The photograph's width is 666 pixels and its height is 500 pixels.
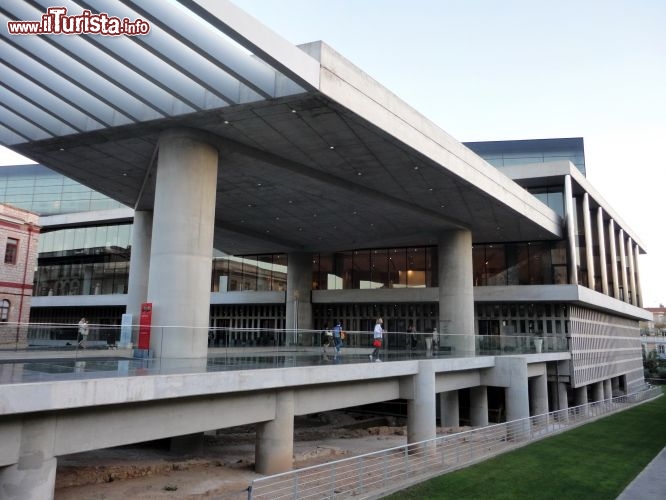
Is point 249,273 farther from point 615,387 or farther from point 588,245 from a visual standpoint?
point 615,387

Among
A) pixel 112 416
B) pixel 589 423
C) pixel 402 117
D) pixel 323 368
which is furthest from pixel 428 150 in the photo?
pixel 589 423

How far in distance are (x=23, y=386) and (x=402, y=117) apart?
15.3 meters

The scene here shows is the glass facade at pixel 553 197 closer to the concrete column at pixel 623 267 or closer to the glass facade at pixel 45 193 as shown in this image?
the concrete column at pixel 623 267

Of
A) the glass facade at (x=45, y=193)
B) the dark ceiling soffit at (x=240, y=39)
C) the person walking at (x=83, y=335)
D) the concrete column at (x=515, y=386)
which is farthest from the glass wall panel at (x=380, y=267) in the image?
the glass facade at (x=45, y=193)

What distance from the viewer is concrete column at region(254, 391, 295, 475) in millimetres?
15047

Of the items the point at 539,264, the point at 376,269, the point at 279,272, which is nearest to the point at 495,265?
the point at 539,264

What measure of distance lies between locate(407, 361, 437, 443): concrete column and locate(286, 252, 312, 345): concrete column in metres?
25.9

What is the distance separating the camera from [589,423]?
2842cm

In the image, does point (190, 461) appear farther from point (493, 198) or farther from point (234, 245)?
point (234, 245)

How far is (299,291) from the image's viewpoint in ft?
152

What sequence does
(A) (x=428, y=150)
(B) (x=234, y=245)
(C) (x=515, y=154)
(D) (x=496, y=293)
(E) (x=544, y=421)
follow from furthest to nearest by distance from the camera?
(C) (x=515, y=154) → (B) (x=234, y=245) → (D) (x=496, y=293) → (E) (x=544, y=421) → (A) (x=428, y=150)

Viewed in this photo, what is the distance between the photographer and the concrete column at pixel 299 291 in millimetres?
46188

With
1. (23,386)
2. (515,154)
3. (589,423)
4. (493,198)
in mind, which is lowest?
(589,423)

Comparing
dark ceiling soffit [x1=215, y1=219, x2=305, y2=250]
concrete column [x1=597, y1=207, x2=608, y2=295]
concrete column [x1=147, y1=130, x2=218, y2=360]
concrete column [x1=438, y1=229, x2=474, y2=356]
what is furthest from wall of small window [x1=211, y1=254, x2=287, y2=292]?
concrete column [x1=147, y1=130, x2=218, y2=360]
